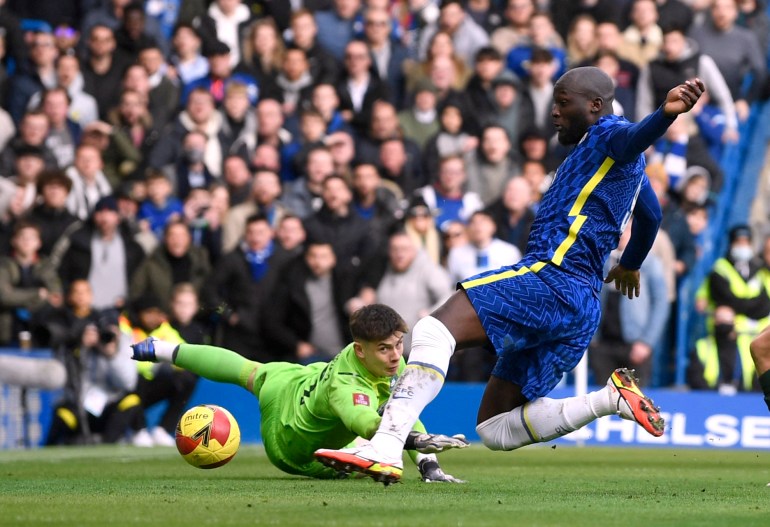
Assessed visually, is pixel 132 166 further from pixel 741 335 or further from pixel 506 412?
pixel 506 412

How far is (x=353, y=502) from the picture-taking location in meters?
7.40

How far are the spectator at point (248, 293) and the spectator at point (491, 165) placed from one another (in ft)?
8.37

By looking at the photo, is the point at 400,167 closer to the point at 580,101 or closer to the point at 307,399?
the point at 307,399

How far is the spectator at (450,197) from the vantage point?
16.4 m

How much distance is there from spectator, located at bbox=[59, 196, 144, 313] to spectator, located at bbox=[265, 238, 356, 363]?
1572mm

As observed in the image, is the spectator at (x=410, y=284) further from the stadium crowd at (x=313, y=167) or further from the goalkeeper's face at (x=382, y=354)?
the goalkeeper's face at (x=382, y=354)

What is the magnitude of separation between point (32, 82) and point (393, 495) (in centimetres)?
1139

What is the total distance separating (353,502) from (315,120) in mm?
10187

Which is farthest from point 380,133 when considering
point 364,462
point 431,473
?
point 364,462

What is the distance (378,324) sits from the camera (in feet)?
28.0

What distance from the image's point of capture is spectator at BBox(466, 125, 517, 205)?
1694 centimetres

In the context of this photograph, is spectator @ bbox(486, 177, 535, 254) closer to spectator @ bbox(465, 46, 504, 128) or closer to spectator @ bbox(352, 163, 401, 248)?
Result: spectator @ bbox(352, 163, 401, 248)

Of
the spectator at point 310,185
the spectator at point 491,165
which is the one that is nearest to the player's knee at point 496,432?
the spectator at point 310,185

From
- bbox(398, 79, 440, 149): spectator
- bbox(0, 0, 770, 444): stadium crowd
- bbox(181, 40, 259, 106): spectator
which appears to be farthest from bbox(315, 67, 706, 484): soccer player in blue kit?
bbox(181, 40, 259, 106): spectator
